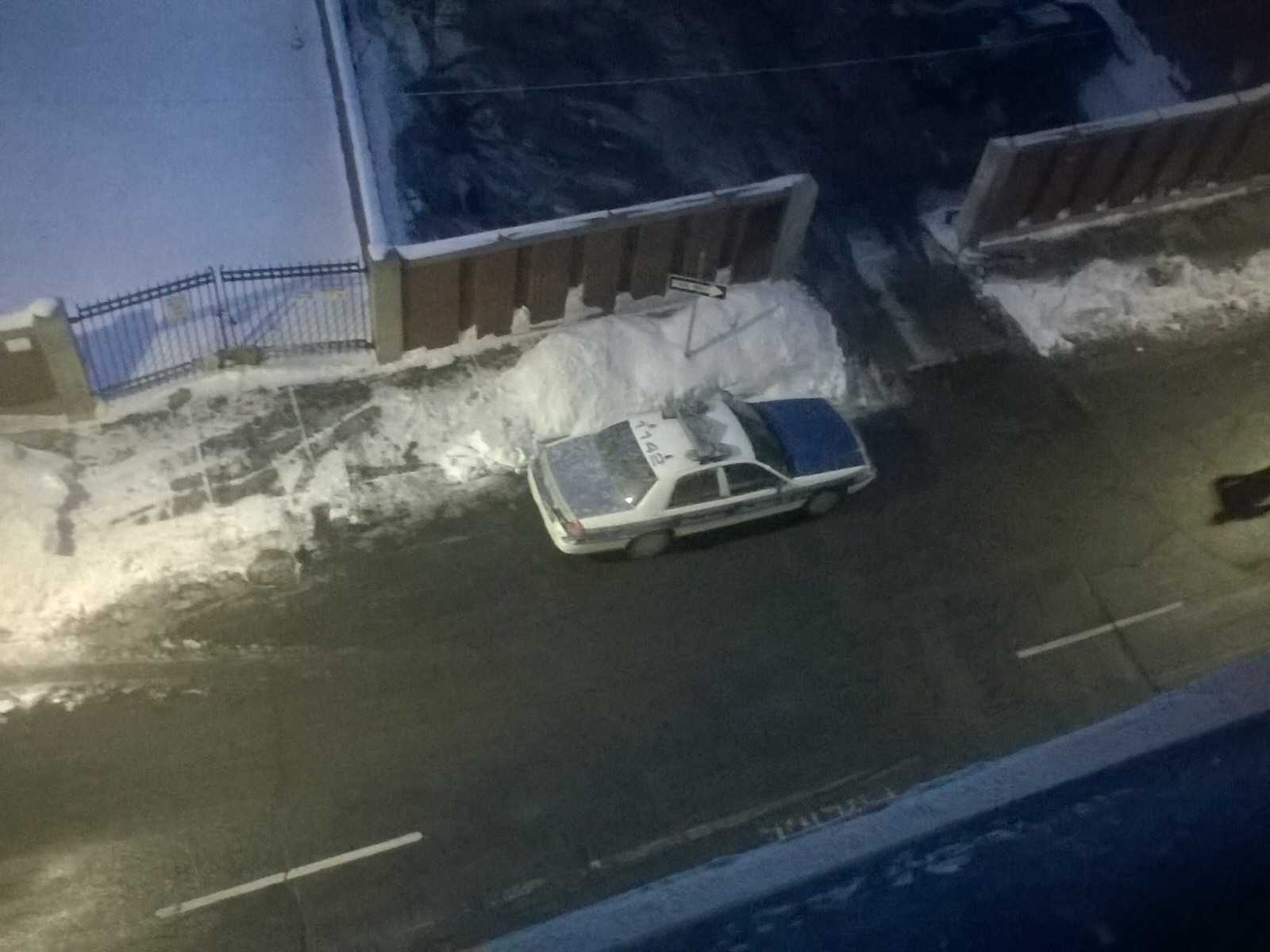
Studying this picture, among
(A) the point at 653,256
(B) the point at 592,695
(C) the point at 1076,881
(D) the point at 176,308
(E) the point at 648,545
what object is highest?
(D) the point at 176,308

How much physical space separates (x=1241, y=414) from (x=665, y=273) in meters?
9.55

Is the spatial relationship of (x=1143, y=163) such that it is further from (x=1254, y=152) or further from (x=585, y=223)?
(x=585, y=223)

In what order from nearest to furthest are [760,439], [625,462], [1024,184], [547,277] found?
[625,462] → [760,439] → [547,277] → [1024,184]

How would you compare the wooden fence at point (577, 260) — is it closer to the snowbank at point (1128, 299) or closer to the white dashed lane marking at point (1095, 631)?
the snowbank at point (1128, 299)

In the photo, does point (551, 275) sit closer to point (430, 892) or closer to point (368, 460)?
point (368, 460)

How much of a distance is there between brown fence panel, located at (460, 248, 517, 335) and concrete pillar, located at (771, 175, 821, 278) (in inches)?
173

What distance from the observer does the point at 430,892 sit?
12453mm

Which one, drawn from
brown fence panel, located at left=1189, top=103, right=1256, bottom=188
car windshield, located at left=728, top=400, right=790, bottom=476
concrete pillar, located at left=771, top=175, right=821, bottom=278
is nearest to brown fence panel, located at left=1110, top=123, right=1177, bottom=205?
brown fence panel, located at left=1189, top=103, right=1256, bottom=188

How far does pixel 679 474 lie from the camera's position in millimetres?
14555

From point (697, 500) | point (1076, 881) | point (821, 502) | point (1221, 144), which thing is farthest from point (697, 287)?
→ point (1221, 144)

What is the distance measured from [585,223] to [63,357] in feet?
24.0

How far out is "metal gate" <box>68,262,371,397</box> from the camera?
1611cm

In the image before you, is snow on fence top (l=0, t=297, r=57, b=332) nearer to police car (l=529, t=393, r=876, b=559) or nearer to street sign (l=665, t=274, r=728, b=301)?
police car (l=529, t=393, r=876, b=559)

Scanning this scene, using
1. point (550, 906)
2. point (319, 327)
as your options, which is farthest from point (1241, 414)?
point (319, 327)
